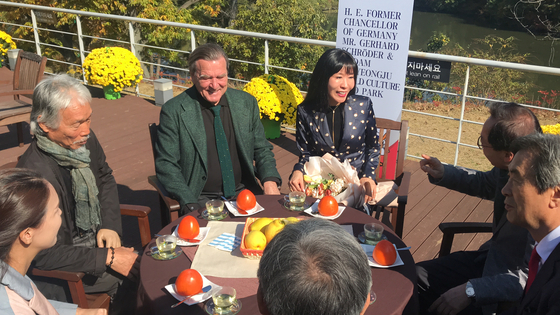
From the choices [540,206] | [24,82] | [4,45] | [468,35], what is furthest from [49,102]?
[468,35]

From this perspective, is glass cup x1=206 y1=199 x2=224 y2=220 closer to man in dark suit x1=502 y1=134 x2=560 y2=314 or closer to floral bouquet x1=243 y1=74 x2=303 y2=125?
man in dark suit x1=502 y1=134 x2=560 y2=314

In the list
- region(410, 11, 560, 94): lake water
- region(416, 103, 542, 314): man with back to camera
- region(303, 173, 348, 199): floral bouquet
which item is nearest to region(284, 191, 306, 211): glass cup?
region(303, 173, 348, 199): floral bouquet

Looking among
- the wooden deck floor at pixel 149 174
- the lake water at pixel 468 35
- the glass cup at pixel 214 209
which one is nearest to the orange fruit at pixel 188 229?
the glass cup at pixel 214 209

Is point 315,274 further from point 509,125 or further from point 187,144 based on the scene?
point 187,144

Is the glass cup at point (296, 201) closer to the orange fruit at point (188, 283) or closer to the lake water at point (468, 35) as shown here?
the orange fruit at point (188, 283)

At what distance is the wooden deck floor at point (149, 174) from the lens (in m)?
3.22

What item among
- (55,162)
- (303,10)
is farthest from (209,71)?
Answer: (303,10)

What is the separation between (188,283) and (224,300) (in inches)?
5.9

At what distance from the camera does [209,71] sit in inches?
101

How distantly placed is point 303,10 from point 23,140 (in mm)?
10883

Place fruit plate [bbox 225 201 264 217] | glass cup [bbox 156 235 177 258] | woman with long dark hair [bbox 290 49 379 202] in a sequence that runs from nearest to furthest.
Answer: glass cup [bbox 156 235 177 258] < fruit plate [bbox 225 201 264 217] < woman with long dark hair [bbox 290 49 379 202]

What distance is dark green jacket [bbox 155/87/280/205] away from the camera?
8.58 feet

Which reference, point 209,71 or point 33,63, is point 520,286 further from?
point 33,63

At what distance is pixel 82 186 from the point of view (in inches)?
90.4
